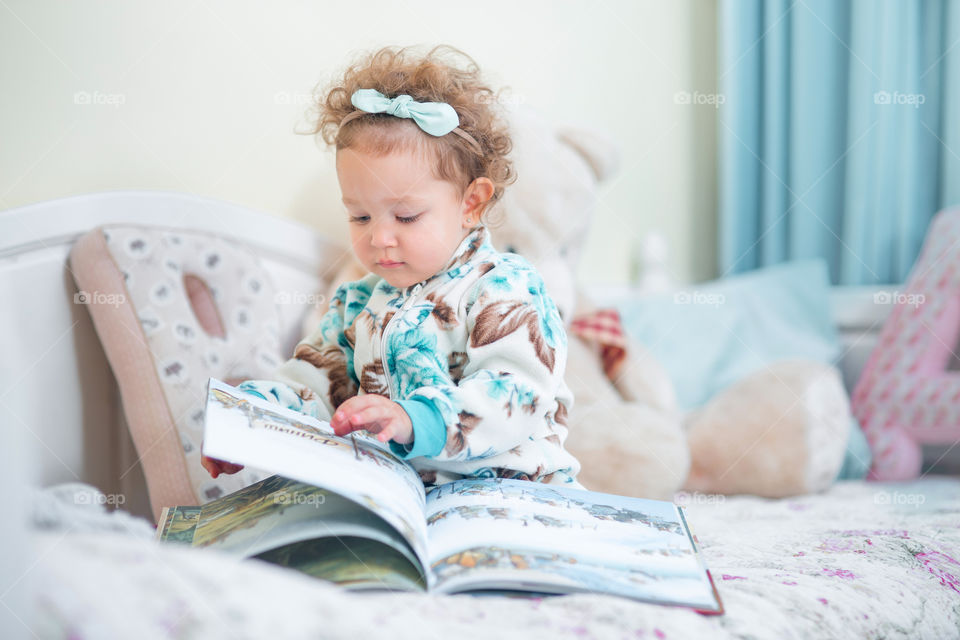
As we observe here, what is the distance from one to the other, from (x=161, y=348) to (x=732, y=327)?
1.24 metres

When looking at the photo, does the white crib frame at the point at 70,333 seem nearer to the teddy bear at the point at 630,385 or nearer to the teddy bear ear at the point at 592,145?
the teddy bear at the point at 630,385

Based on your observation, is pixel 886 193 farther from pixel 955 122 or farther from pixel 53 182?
pixel 53 182

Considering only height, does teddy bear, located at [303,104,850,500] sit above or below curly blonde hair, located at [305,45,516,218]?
below

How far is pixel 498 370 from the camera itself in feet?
2.68

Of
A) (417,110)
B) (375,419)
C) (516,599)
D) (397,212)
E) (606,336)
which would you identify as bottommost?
(606,336)

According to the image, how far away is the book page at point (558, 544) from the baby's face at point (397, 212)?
257mm

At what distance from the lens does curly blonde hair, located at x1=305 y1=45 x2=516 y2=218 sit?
88cm

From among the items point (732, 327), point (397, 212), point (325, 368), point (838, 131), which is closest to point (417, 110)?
point (397, 212)

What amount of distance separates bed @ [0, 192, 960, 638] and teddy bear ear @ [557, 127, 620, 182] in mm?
506

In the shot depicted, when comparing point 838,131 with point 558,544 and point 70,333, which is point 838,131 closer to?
point 558,544

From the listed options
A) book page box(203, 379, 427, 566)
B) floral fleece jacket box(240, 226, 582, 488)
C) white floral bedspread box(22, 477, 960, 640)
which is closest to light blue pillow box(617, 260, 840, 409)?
white floral bedspread box(22, 477, 960, 640)

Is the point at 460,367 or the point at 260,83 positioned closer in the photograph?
the point at 460,367

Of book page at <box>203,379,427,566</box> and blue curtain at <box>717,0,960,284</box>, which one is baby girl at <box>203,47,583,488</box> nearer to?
book page at <box>203,379,427,566</box>

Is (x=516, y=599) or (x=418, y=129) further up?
(x=418, y=129)
